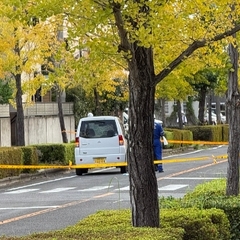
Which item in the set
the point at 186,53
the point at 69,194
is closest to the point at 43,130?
the point at 69,194

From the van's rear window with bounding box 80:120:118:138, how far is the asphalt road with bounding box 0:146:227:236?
1305mm

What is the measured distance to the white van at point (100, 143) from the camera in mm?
26406

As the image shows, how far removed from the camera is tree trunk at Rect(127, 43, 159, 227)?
8.77 meters

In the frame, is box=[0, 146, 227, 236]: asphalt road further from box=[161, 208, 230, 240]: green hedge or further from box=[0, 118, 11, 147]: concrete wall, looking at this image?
box=[0, 118, 11, 147]: concrete wall

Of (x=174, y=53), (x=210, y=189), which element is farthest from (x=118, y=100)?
(x=174, y=53)

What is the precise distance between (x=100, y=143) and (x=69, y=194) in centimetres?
690

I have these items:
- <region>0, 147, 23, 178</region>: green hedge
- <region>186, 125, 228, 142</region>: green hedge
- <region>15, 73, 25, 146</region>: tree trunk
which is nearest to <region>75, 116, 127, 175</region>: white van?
<region>0, 147, 23, 178</region>: green hedge

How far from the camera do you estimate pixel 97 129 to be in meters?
26.7

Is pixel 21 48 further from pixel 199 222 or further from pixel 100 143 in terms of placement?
pixel 199 222

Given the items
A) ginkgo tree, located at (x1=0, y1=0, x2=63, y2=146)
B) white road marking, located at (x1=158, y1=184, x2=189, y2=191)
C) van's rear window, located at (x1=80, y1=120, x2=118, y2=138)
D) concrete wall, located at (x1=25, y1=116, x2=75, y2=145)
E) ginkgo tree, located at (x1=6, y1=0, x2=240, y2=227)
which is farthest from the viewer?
concrete wall, located at (x1=25, y1=116, x2=75, y2=145)

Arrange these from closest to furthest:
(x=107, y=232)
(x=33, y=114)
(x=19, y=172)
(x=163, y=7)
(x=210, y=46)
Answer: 1. (x=107, y=232)
2. (x=163, y=7)
3. (x=210, y=46)
4. (x=19, y=172)
5. (x=33, y=114)

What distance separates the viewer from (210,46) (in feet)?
32.2

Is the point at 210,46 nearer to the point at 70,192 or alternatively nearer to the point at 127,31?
the point at 127,31

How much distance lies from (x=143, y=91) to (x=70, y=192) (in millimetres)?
11864
